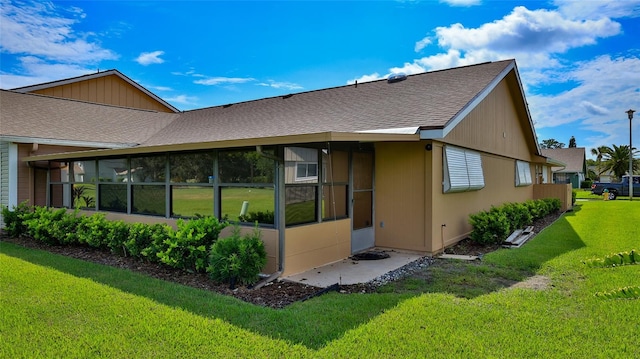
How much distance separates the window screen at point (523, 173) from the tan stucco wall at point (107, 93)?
16.2 meters

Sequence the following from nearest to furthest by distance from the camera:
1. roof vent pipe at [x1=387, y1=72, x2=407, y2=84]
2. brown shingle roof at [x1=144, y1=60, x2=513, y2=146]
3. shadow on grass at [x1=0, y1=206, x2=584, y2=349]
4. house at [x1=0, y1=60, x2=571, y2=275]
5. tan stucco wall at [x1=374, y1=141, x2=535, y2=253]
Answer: shadow on grass at [x1=0, y1=206, x2=584, y2=349], house at [x1=0, y1=60, x2=571, y2=275], tan stucco wall at [x1=374, y1=141, x2=535, y2=253], brown shingle roof at [x1=144, y1=60, x2=513, y2=146], roof vent pipe at [x1=387, y1=72, x2=407, y2=84]

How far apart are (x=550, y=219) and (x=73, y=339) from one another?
15.0 m

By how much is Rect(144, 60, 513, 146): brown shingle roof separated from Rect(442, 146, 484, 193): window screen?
3.49 ft

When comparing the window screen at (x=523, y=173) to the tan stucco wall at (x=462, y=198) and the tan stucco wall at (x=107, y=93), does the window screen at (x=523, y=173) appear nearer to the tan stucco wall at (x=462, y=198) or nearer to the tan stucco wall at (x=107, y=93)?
the tan stucco wall at (x=462, y=198)

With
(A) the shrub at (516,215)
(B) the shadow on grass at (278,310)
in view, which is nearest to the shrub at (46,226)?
(B) the shadow on grass at (278,310)

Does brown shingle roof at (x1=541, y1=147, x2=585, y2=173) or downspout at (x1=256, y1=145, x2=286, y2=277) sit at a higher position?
brown shingle roof at (x1=541, y1=147, x2=585, y2=173)

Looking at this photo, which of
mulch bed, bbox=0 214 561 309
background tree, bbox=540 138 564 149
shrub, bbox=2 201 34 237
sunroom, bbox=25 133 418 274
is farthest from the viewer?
background tree, bbox=540 138 564 149

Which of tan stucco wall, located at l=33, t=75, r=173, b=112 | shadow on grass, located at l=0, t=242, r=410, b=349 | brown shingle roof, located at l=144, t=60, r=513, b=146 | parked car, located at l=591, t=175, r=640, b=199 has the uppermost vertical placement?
tan stucco wall, located at l=33, t=75, r=173, b=112

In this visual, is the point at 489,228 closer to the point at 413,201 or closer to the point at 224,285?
the point at 413,201

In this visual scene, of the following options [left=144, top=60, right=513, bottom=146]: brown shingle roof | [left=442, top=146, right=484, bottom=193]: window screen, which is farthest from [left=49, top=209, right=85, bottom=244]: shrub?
[left=442, top=146, right=484, bottom=193]: window screen

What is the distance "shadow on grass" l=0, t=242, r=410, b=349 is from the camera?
3.94 m

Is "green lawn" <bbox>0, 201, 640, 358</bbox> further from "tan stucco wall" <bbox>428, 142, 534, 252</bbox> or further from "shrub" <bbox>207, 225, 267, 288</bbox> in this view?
"tan stucco wall" <bbox>428, 142, 534, 252</bbox>

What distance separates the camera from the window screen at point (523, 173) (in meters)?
14.9

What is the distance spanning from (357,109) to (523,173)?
30.3 feet
